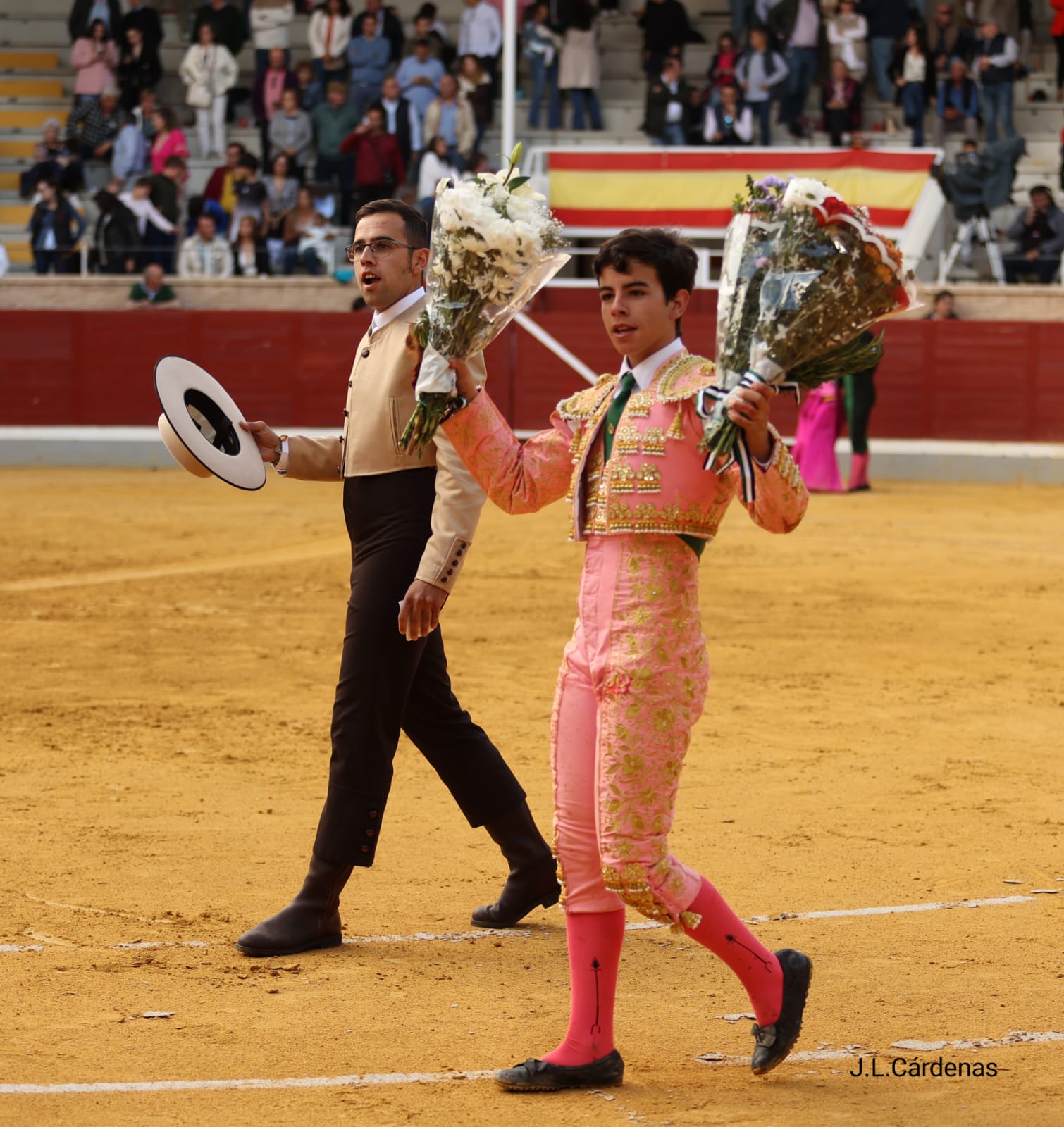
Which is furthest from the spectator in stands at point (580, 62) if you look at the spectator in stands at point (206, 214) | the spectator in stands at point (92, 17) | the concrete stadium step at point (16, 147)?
the concrete stadium step at point (16, 147)

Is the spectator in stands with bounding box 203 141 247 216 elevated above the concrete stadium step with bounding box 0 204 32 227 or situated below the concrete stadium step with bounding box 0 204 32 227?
above

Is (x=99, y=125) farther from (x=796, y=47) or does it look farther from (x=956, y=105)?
(x=956, y=105)

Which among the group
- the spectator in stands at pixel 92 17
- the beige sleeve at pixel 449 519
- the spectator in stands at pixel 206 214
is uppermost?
the spectator in stands at pixel 92 17

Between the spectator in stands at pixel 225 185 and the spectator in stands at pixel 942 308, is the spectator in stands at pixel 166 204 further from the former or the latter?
the spectator in stands at pixel 942 308

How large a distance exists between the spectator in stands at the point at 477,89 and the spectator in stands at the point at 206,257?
2770mm

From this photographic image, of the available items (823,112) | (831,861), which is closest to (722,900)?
(831,861)

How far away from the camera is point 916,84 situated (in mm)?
18281

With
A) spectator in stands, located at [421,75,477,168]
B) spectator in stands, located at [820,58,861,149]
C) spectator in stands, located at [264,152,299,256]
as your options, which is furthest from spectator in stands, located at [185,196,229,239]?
spectator in stands, located at [820,58,861,149]

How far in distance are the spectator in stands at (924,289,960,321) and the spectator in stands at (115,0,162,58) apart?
8.94 metres

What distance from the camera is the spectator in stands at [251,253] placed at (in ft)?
57.9

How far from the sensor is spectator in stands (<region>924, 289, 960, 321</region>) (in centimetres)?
1672

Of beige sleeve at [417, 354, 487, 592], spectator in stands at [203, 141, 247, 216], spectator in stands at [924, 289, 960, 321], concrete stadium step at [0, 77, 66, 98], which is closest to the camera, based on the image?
beige sleeve at [417, 354, 487, 592]

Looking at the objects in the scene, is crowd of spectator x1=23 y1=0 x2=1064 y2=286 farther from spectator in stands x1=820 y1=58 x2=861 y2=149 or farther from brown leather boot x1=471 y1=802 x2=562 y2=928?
brown leather boot x1=471 y1=802 x2=562 y2=928

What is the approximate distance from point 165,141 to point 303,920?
15.6 m
